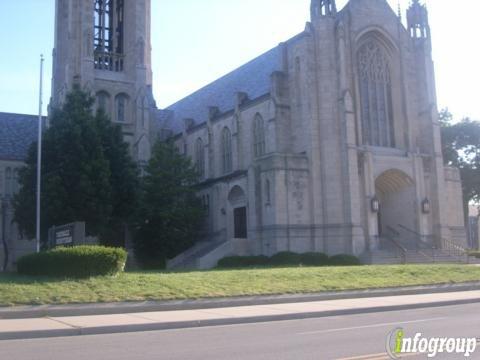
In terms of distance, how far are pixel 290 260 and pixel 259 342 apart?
27.9 meters

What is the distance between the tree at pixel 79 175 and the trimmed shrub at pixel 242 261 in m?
7.22

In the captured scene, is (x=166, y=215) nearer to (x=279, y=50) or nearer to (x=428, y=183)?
(x=279, y=50)

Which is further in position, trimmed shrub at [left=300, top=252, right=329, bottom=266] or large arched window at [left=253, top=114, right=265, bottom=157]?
large arched window at [left=253, top=114, right=265, bottom=157]

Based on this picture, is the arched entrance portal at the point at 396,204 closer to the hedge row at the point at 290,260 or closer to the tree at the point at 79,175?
the hedge row at the point at 290,260

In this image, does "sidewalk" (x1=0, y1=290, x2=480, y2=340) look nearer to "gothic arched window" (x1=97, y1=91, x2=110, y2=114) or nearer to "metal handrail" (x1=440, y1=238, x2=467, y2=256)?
"metal handrail" (x1=440, y1=238, x2=467, y2=256)

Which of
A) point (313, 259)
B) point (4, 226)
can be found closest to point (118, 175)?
point (313, 259)

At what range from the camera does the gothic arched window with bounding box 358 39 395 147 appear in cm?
4659

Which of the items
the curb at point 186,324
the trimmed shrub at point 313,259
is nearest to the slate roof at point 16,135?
the trimmed shrub at point 313,259

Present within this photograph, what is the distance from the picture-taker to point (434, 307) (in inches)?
743

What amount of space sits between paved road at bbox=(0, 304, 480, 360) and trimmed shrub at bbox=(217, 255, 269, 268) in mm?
24619

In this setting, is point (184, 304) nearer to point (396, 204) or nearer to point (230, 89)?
point (396, 204)

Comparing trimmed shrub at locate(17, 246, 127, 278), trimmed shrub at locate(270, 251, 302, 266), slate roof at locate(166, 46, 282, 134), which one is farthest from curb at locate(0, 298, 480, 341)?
slate roof at locate(166, 46, 282, 134)

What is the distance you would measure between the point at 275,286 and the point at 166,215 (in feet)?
73.4

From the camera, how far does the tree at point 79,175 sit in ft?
118
